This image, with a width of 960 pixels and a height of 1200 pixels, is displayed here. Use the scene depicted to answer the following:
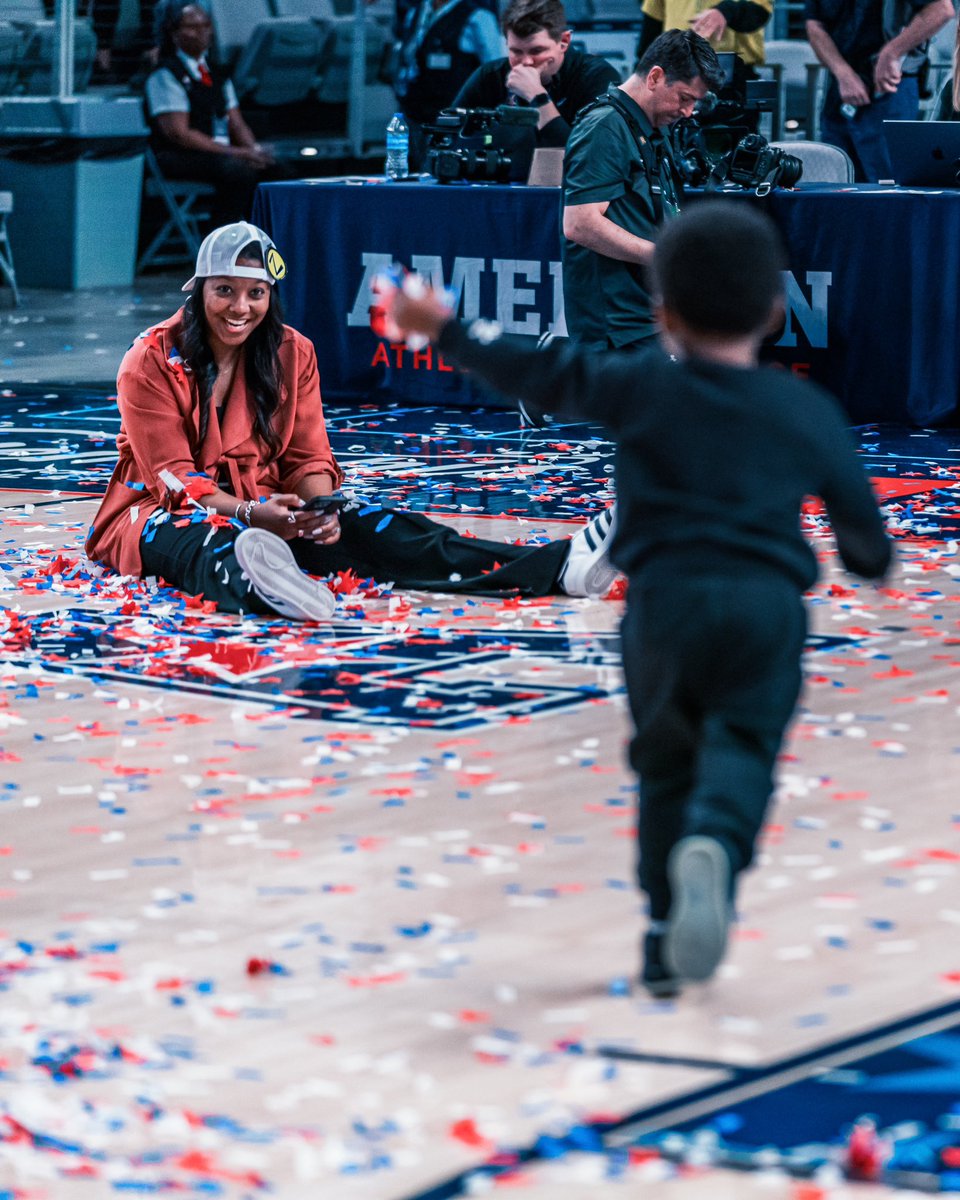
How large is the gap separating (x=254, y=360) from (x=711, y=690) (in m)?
3.37

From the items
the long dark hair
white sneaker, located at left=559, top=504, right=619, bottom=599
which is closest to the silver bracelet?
the long dark hair

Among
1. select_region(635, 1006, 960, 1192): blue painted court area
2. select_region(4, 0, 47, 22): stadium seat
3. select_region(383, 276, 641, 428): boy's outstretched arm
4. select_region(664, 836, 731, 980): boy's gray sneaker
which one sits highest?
select_region(4, 0, 47, 22): stadium seat

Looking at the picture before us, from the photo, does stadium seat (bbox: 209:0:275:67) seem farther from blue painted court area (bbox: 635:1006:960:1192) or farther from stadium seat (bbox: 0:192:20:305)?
blue painted court area (bbox: 635:1006:960:1192)

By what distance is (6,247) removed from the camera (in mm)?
15531

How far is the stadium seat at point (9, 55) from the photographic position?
53.0 ft

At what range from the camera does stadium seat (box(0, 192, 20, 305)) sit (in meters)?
15.1

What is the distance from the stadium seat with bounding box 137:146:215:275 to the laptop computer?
288 inches

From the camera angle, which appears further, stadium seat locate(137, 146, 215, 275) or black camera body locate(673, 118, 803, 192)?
stadium seat locate(137, 146, 215, 275)

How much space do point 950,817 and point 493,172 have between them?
21.3 feet

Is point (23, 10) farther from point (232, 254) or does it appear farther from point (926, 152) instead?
point (232, 254)

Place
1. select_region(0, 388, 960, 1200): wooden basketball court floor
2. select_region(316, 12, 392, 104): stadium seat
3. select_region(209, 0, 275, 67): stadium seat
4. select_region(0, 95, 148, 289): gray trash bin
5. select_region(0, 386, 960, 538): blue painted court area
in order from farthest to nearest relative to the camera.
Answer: select_region(316, 12, 392, 104): stadium seat
select_region(209, 0, 275, 67): stadium seat
select_region(0, 95, 148, 289): gray trash bin
select_region(0, 386, 960, 538): blue painted court area
select_region(0, 388, 960, 1200): wooden basketball court floor

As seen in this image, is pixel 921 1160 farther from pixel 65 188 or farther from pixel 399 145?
pixel 65 188

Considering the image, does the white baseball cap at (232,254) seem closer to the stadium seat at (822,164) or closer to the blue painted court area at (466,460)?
the blue painted court area at (466,460)

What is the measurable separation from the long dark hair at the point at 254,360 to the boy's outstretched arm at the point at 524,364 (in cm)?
299
